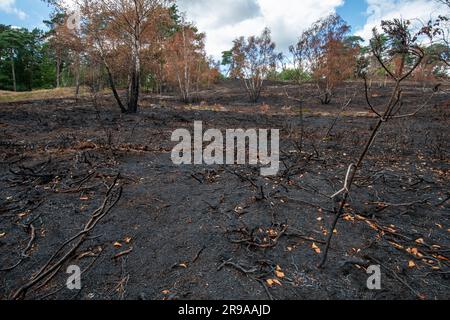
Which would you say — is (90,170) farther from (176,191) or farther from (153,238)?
(153,238)

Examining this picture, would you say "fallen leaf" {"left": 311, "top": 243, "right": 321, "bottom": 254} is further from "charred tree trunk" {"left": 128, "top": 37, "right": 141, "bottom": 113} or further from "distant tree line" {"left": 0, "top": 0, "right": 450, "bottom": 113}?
"charred tree trunk" {"left": 128, "top": 37, "right": 141, "bottom": 113}

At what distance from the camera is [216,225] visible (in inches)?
129

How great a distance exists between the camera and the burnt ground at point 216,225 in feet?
7.84

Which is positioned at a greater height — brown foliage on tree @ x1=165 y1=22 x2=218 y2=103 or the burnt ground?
brown foliage on tree @ x1=165 y1=22 x2=218 y2=103

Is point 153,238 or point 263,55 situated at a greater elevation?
point 263,55

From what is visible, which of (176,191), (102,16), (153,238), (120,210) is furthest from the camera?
(102,16)

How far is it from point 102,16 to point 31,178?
8880 mm

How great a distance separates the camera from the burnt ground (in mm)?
2391

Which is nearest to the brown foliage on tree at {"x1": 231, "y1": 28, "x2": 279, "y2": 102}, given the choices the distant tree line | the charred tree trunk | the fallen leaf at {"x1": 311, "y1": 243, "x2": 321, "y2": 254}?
the distant tree line

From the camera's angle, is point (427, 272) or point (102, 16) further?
point (102, 16)

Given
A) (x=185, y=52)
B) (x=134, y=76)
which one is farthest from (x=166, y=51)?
(x=134, y=76)
